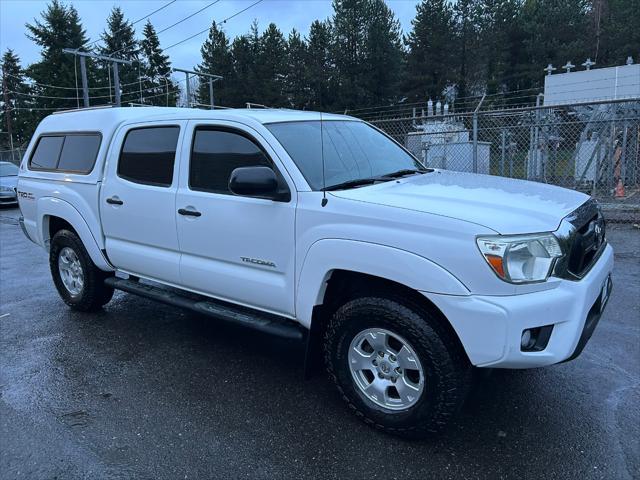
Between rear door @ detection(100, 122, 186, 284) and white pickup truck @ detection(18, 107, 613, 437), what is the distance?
0.05 feet

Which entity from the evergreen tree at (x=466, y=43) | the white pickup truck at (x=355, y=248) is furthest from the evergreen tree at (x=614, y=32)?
the white pickup truck at (x=355, y=248)

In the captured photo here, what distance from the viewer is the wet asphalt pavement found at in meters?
2.88

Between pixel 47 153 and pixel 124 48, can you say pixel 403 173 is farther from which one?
pixel 124 48

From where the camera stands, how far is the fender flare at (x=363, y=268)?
275 cm

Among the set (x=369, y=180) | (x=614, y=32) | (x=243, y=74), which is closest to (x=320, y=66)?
(x=243, y=74)

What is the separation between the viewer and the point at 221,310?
3898 mm

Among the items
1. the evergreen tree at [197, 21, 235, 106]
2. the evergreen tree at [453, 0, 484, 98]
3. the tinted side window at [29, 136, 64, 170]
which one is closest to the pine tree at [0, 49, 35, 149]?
the evergreen tree at [197, 21, 235, 106]

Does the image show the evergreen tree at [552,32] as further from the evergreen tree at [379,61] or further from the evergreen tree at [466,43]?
the evergreen tree at [379,61]

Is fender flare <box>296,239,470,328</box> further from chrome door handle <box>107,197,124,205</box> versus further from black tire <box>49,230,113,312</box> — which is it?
black tire <box>49,230,113,312</box>

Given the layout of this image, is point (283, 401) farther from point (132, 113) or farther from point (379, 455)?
point (132, 113)

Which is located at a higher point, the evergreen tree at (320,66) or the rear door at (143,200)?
the evergreen tree at (320,66)

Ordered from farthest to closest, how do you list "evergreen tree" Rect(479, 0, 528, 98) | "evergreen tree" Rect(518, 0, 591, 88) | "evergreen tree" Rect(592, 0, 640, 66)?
"evergreen tree" Rect(479, 0, 528, 98) → "evergreen tree" Rect(518, 0, 591, 88) → "evergreen tree" Rect(592, 0, 640, 66)

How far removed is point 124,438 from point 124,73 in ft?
216

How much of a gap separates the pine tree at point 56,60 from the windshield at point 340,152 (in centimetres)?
6140
